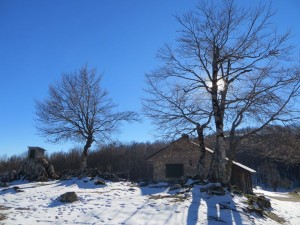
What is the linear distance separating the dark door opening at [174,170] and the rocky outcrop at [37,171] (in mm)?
13879

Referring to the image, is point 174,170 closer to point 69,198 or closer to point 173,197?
point 173,197

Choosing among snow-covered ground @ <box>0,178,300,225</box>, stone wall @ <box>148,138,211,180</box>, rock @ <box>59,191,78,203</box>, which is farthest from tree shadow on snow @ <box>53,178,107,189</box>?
stone wall @ <box>148,138,211,180</box>

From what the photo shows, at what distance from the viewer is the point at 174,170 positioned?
32719 millimetres

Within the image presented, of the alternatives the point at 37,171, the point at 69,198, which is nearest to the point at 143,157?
the point at 37,171

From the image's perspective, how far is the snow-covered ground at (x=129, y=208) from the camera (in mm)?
9906

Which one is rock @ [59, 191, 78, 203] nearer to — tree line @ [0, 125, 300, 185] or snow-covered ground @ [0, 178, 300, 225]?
snow-covered ground @ [0, 178, 300, 225]

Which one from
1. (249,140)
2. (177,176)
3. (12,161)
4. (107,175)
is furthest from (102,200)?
(12,161)

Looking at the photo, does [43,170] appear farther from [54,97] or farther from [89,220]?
[89,220]

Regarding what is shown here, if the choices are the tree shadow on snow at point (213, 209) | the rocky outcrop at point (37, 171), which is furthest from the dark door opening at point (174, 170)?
the tree shadow on snow at point (213, 209)

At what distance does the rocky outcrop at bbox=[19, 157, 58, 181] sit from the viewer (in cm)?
2078

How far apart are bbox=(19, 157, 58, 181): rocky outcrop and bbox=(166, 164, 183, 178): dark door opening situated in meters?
13.9

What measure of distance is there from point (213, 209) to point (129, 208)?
310 centimetres

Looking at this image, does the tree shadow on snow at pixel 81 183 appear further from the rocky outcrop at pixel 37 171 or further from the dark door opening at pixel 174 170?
the dark door opening at pixel 174 170

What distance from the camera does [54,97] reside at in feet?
87.7
